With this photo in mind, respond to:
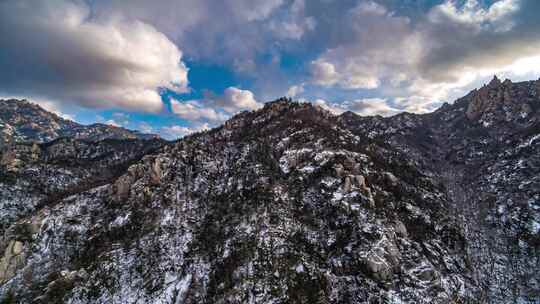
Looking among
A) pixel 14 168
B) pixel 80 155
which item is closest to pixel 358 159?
pixel 14 168

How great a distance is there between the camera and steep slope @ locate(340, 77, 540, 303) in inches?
1679

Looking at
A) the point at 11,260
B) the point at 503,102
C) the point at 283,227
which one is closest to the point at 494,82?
the point at 503,102

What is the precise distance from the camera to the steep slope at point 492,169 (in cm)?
4266

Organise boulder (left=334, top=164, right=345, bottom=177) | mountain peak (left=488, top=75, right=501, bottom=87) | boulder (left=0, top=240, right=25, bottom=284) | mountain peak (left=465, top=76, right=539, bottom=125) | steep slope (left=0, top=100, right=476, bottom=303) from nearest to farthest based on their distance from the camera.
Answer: steep slope (left=0, top=100, right=476, bottom=303) → boulder (left=0, top=240, right=25, bottom=284) → boulder (left=334, top=164, right=345, bottom=177) → mountain peak (left=465, top=76, right=539, bottom=125) → mountain peak (left=488, top=75, right=501, bottom=87)

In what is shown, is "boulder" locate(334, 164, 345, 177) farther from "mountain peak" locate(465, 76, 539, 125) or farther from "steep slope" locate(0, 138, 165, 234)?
"mountain peak" locate(465, 76, 539, 125)

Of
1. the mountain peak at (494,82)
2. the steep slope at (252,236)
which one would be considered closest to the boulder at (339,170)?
the steep slope at (252,236)

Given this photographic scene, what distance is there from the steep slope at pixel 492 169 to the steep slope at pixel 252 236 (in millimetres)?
5012

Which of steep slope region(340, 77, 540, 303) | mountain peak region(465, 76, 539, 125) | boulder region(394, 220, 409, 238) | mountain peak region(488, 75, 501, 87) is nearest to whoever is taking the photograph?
steep slope region(340, 77, 540, 303)

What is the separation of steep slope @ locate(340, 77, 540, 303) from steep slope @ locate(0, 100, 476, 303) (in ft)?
16.4

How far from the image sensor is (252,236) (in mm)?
49062

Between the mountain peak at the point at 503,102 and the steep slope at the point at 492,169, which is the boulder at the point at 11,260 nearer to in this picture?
the steep slope at the point at 492,169

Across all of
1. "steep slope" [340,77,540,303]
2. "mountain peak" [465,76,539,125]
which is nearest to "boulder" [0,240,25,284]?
"steep slope" [340,77,540,303]

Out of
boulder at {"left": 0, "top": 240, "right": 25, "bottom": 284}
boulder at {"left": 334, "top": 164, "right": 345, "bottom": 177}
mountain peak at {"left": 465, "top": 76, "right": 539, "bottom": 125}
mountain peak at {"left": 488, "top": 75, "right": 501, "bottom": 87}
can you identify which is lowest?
boulder at {"left": 0, "top": 240, "right": 25, "bottom": 284}

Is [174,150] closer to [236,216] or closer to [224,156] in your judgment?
[224,156]
